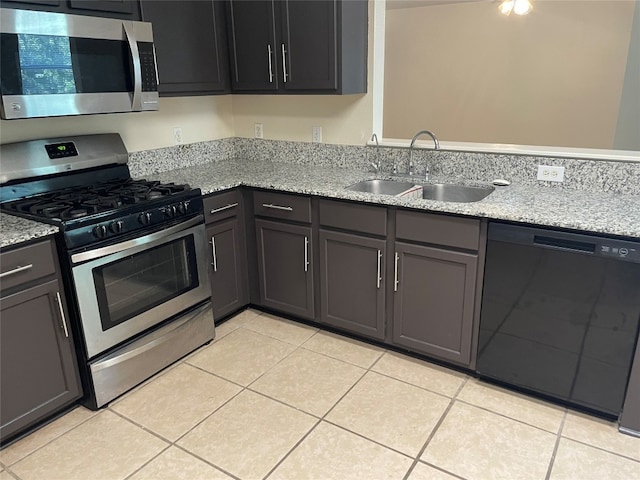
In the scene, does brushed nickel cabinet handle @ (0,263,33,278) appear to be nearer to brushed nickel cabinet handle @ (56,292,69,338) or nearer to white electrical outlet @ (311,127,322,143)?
brushed nickel cabinet handle @ (56,292,69,338)

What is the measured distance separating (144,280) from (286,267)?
2.84 feet

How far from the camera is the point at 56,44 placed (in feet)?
6.78

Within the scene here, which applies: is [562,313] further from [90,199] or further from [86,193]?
[86,193]

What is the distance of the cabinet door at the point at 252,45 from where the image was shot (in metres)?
2.87

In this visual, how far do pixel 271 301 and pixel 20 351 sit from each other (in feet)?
4.73

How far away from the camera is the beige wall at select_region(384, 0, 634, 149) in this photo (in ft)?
16.0

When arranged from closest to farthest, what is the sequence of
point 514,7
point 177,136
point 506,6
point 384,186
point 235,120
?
1. point 384,186
2. point 177,136
3. point 235,120
4. point 514,7
5. point 506,6

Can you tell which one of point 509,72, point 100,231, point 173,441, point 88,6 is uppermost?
point 88,6

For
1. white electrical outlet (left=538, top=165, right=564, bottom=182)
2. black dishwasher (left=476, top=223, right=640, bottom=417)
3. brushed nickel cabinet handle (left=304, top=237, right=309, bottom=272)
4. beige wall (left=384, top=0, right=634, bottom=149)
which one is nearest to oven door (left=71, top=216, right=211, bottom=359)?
brushed nickel cabinet handle (left=304, top=237, right=309, bottom=272)

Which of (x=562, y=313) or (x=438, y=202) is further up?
(x=438, y=202)

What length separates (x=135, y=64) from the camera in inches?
91.8

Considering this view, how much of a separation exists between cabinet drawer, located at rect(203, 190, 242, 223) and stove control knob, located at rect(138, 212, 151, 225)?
45cm

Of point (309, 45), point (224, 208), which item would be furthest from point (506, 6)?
point (224, 208)

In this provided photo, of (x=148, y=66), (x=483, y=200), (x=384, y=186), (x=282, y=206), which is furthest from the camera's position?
(x=384, y=186)
